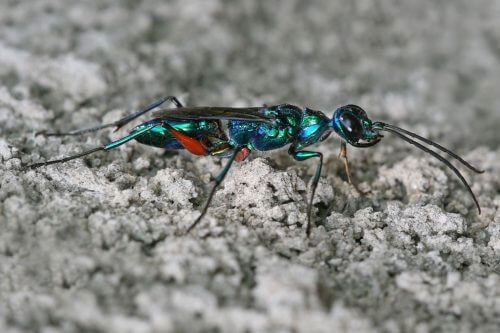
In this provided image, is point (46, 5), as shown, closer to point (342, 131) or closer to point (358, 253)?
point (342, 131)

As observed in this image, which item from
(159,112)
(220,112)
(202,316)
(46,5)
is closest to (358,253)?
(202,316)

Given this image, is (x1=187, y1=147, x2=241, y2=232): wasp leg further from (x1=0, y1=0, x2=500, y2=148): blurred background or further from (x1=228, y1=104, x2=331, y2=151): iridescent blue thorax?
(x1=0, y1=0, x2=500, y2=148): blurred background

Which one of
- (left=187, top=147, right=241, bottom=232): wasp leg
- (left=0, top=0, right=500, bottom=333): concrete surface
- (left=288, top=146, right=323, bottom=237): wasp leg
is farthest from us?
(left=288, top=146, right=323, bottom=237): wasp leg

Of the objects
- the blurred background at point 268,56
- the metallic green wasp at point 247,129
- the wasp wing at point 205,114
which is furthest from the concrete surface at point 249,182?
the wasp wing at point 205,114

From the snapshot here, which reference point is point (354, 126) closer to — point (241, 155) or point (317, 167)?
point (317, 167)

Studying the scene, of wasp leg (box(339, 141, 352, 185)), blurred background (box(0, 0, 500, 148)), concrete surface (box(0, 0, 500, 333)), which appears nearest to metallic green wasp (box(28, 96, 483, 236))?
wasp leg (box(339, 141, 352, 185))

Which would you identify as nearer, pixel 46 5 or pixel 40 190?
pixel 40 190

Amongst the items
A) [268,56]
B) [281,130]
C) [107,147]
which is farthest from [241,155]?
[268,56]
